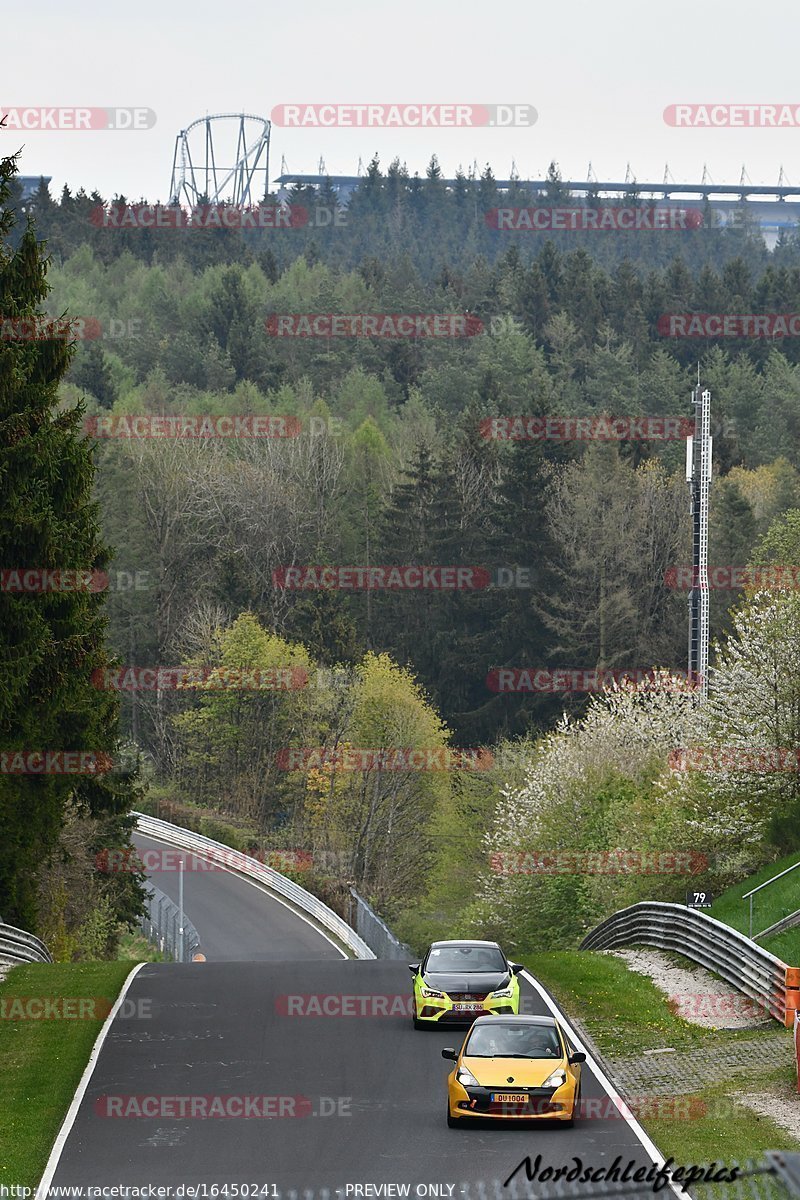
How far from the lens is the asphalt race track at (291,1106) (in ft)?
52.4

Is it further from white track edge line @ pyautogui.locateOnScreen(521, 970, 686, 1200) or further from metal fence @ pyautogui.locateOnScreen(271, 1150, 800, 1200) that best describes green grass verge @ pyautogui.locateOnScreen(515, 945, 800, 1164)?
metal fence @ pyautogui.locateOnScreen(271, 1150, 800, 1200)

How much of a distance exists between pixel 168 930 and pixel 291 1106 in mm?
41348

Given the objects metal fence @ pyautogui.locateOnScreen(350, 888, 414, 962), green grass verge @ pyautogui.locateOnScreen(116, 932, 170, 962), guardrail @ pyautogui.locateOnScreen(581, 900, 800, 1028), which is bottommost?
green grass verge @ pyautogui.locateOnScreen(116, 932, 170, 962)

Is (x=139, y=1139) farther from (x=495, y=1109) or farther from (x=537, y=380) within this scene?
(x=537, y=380)

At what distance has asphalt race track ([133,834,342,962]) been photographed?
185 feet

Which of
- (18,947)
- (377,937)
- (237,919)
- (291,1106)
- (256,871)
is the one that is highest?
(18,947)

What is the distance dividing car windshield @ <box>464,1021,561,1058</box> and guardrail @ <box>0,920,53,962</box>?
577 inches

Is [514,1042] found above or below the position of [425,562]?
below

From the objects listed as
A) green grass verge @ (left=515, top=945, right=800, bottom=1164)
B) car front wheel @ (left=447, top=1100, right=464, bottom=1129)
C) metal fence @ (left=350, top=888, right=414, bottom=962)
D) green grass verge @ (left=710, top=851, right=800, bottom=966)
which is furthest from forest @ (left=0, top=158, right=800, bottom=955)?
car front wheel @ (left=447, top=1100, right=464, bottom=1129)

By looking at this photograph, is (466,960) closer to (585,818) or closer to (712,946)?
(712,946)

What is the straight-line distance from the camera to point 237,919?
201 feet

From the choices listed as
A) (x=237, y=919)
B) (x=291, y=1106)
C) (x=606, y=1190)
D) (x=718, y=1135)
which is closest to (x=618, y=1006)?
(x=291, y=1106)

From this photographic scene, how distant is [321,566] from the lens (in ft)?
308

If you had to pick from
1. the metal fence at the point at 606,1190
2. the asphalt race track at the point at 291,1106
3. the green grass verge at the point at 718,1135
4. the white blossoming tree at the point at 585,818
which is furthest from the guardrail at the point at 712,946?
the white blossoming tree at the point at 585,818
